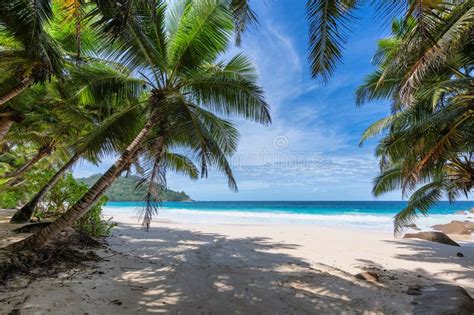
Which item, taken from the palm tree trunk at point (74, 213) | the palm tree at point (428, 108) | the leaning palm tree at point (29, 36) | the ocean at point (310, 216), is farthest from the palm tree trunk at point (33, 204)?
the palm tree at point (428, 108)

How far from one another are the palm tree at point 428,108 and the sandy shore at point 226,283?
2.04 metres

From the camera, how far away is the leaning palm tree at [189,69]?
5309 mm

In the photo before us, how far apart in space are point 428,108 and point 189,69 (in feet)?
19.2

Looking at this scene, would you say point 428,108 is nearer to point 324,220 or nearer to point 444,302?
point 444,302

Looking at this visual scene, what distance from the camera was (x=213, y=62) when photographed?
632cm

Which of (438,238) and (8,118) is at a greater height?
(8,118)

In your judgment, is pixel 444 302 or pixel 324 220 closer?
pixel 444 302

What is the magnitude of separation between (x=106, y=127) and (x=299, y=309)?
4769mm

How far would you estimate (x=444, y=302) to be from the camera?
3633 millimetres

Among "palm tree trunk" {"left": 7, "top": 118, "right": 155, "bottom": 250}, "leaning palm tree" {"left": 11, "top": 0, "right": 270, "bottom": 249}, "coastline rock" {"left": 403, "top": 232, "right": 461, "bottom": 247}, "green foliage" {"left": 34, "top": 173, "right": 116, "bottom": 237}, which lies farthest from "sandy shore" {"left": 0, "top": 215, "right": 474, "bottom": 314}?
"coastline rock" {"left": 403, "top": 232, "right": 461, "bottom": 247}

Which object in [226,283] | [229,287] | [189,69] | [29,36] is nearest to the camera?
[29,36]

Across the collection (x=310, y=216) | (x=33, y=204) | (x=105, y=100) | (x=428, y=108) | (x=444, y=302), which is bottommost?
(x=310, y=216)

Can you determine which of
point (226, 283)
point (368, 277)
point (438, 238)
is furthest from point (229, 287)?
point (438, 238)

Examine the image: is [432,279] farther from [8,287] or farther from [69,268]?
[8,287]
